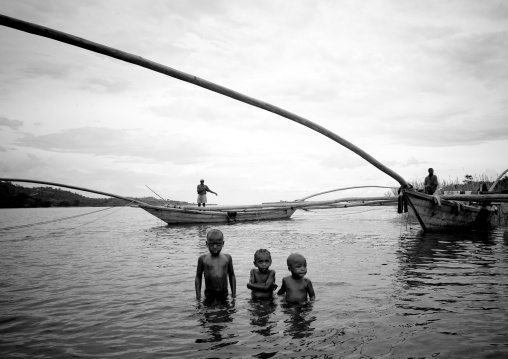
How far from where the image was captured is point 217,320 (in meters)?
4.09

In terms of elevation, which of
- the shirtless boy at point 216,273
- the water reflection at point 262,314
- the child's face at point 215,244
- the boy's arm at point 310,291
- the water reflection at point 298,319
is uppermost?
the child's face at point 215,244

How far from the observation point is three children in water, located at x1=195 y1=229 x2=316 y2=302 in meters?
4.62

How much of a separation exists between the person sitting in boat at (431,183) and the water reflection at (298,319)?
39.2ft

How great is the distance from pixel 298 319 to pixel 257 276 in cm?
97

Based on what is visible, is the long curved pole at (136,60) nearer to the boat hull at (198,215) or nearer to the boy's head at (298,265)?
the boy's head at (298,265)

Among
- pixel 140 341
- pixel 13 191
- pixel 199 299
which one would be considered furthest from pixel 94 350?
pixel 13 191

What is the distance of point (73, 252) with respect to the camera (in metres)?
10.5

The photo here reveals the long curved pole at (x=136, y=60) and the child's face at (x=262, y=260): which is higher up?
the long curved pole at (x=136, y=60)

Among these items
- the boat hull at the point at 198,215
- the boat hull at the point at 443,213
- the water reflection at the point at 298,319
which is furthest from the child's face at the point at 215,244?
the boat hull at the point at 198,215

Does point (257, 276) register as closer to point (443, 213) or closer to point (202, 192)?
point (443, 213)

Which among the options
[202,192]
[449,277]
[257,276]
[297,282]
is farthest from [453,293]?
[202,192]

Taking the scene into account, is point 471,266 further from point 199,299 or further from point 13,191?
A: point 13,191

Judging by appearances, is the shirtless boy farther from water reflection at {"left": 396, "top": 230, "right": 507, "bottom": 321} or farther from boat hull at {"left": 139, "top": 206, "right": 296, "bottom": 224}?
boat hull at {"left": 139, "top": 206, "right": 296, "bottom": 224}

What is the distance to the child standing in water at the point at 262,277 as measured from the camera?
15.4 ft
